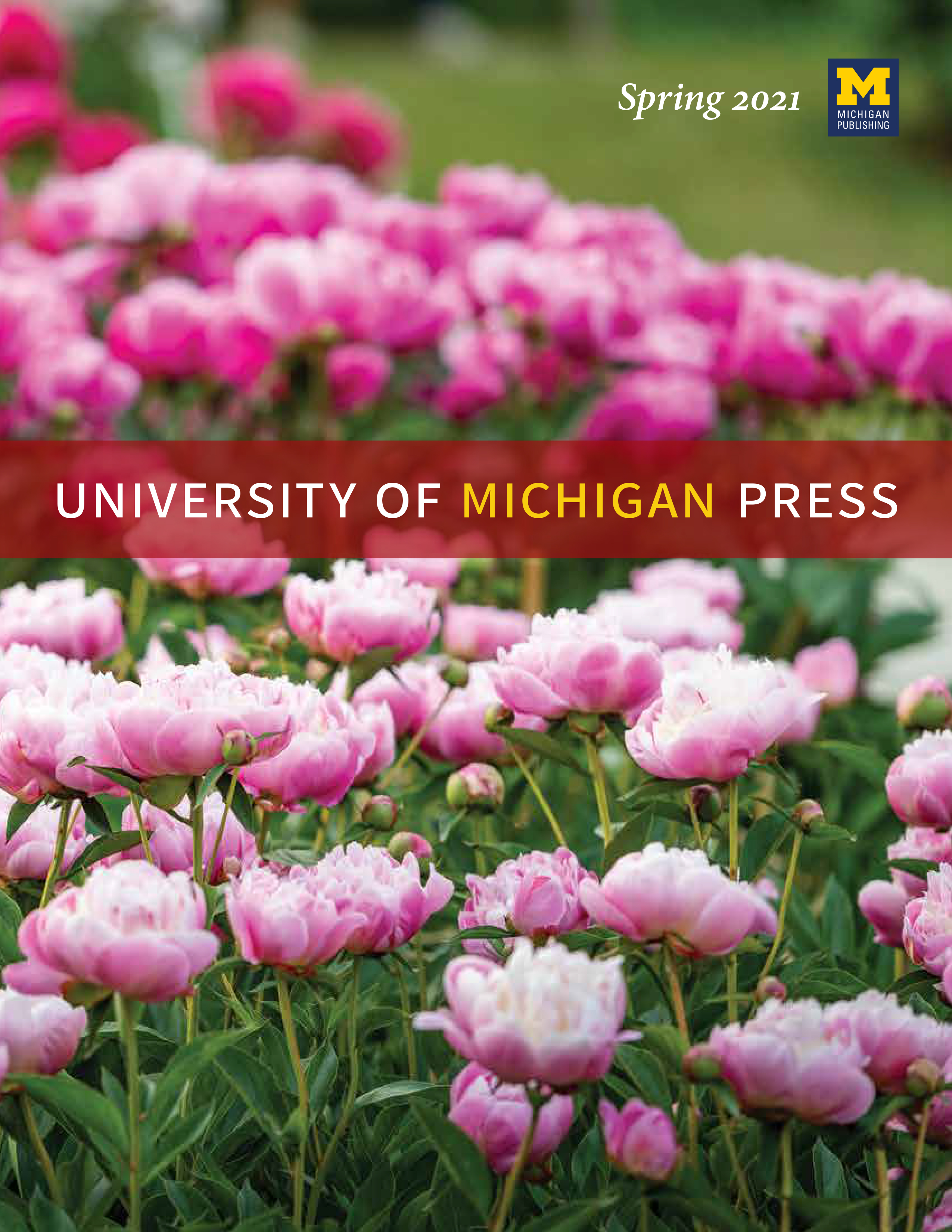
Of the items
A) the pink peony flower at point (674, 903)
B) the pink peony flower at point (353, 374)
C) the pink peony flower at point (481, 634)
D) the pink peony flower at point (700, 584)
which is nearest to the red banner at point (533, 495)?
the pink peony flower at point (353, 374)

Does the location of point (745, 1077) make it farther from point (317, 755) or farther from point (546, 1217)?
point (317, 755)

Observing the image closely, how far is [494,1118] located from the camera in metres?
0.85

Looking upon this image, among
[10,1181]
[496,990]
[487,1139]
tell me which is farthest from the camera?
[10,1181]

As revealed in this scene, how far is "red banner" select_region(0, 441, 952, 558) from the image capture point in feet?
6.41

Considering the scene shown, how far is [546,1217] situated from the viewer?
82 centimetres

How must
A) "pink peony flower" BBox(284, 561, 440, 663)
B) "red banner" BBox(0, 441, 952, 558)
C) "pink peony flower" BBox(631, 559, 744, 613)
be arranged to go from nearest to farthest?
1. "pink peony flower" BBox(284, 561, 440, 663)
2. "pink peony flower" BBox(631, 559, 744, 613)
3. "red banner" BBox(0, 441, 952, 558)

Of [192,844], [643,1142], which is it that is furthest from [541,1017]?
[192,844]

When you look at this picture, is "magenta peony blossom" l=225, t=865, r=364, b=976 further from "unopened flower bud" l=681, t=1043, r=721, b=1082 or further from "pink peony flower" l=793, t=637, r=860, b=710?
"pink peony flower" l=793, t=637, r=860, b=710

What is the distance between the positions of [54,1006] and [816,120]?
1168cm

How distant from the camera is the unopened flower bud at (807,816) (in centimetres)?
98

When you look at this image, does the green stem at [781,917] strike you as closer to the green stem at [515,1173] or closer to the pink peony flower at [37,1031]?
the green stem at [515,1173]

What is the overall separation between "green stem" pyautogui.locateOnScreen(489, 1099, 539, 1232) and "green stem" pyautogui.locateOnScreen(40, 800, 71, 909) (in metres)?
0.27

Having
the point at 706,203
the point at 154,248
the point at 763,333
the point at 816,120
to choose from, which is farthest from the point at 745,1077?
the point at 816,120

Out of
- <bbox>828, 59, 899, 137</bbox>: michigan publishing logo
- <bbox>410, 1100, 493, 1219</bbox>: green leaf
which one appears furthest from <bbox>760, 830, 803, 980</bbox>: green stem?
<bbox>828, 59, 899, 137</bbox>: michigan publishing logo
